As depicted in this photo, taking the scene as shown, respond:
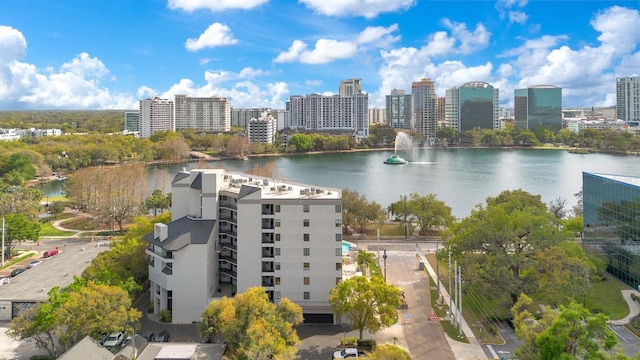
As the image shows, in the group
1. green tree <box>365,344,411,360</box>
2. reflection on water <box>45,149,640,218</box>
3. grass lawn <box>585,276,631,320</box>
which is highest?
reflection on water <box>45,149,640,218</box>

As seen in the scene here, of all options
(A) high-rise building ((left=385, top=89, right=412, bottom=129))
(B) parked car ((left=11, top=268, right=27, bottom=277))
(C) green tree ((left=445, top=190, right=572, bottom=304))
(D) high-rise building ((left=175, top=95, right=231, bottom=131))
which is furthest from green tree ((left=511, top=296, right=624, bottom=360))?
(D) high-rise building ((left=175, top=95, right=231, bottom=131))

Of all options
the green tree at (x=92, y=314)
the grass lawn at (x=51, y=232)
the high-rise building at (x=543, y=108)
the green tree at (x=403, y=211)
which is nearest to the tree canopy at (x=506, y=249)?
the green tree at (x=403, y=211)

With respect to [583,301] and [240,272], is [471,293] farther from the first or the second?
[240,272]

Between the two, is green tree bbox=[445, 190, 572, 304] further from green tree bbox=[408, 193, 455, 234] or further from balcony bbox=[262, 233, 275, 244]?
green tree bbox=[408, 193, 455, 234]

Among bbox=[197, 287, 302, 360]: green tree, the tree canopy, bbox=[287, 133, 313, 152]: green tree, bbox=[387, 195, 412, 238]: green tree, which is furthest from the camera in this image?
bbox=[287, 133, 313, 152]: green tree

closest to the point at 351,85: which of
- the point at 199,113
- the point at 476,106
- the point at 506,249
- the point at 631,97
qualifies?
the point at 476,106

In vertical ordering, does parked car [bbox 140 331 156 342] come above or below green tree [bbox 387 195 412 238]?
below
